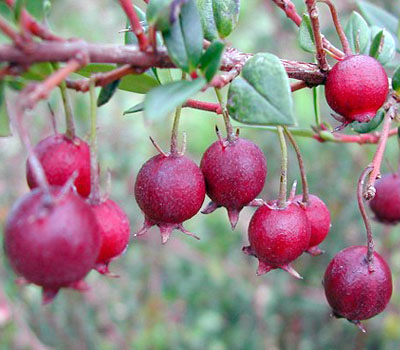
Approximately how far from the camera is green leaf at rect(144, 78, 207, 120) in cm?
85

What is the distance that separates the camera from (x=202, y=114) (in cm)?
470

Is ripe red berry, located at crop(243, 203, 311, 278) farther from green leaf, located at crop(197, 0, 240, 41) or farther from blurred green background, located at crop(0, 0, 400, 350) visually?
blurred green background, located at crop(0, 0, 400, 350)

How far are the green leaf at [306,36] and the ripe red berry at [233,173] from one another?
30cm

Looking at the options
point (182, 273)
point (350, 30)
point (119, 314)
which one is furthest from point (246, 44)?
point (350, 30)

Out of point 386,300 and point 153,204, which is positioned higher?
point 153,204

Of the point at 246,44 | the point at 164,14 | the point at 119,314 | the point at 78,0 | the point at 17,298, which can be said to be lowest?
the point at 119,314

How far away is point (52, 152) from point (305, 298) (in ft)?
8.67

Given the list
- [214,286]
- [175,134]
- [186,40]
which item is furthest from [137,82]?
[214,286]

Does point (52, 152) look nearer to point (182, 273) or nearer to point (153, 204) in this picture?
point (153, 204)

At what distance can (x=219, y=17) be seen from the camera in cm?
123

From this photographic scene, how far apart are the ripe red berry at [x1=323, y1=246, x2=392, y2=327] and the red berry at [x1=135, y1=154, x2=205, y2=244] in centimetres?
39

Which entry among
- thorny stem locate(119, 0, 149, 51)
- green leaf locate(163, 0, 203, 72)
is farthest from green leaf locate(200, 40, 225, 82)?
thorny stem locate(119, 0, 149, 51)

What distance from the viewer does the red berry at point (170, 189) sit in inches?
44.8

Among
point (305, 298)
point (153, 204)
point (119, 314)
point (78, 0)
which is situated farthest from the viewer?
point (78, 0)
